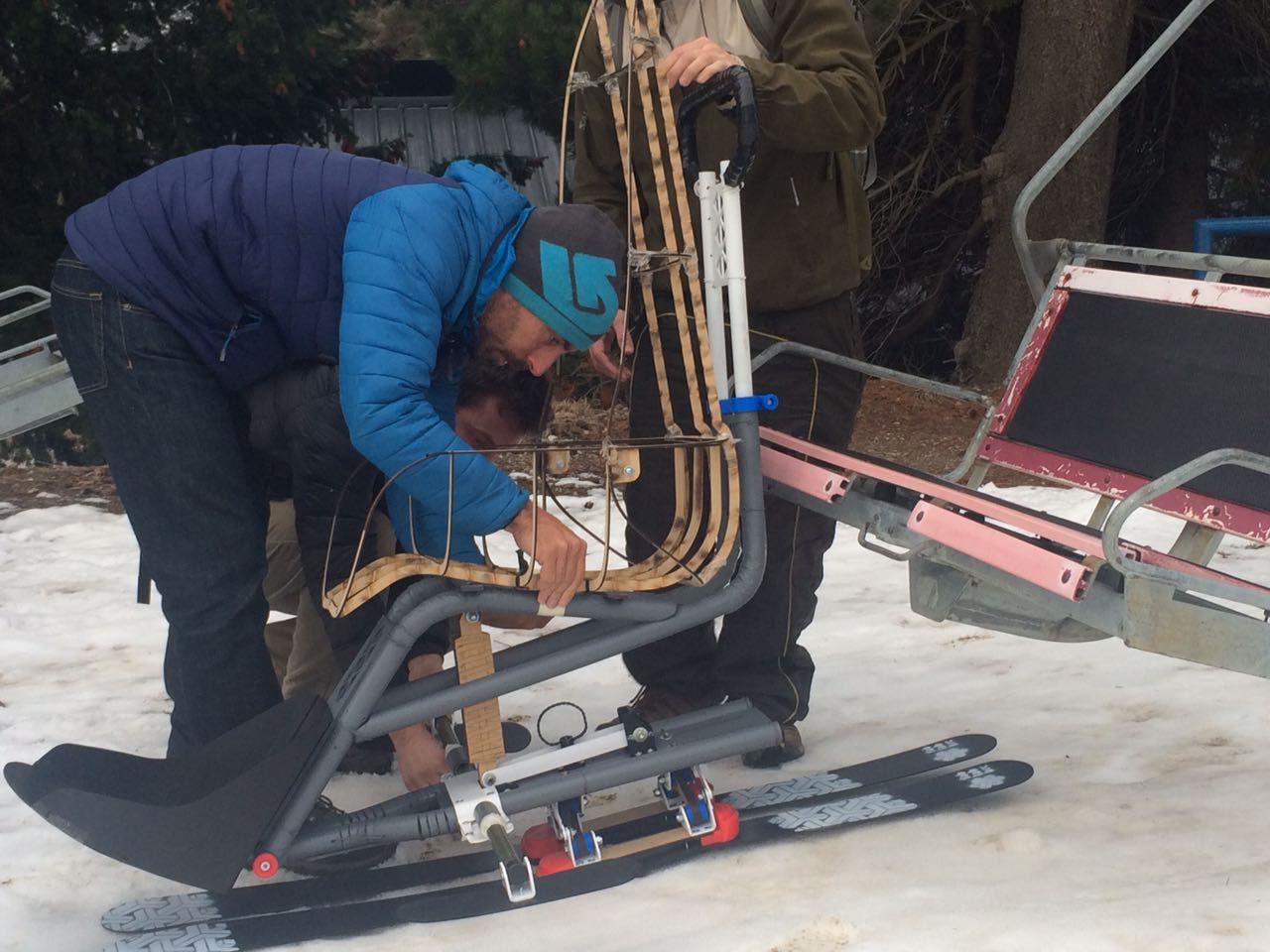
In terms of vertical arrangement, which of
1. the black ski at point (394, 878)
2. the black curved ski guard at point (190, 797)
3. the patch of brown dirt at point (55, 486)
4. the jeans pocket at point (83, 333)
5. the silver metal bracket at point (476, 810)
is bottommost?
the patch of brown dirt at point (55, 486)

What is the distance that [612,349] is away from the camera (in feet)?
10.1

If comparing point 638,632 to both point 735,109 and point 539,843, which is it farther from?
point 735,109

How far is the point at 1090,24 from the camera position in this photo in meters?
6.79

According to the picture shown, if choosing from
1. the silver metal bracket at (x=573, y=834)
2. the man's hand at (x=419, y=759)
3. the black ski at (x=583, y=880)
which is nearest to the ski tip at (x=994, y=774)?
the black ski at (x=583, y=880)

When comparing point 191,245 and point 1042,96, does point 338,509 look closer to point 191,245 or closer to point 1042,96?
point 191,245

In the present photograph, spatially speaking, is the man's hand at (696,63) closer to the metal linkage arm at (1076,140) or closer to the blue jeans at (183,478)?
the metal linkage arm at (1076,140)

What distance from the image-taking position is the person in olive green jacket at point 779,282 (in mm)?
2736

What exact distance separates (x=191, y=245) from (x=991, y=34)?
257 inches

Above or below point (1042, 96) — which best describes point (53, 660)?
below

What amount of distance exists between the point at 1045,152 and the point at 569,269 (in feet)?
17.5

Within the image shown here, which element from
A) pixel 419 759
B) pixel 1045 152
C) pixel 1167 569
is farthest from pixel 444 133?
pixel 1167 569

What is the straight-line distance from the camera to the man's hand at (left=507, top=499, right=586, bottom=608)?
7.34 feet

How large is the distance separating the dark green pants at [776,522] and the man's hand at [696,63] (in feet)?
2.28

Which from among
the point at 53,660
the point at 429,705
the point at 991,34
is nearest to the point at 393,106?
the point at 991,34
